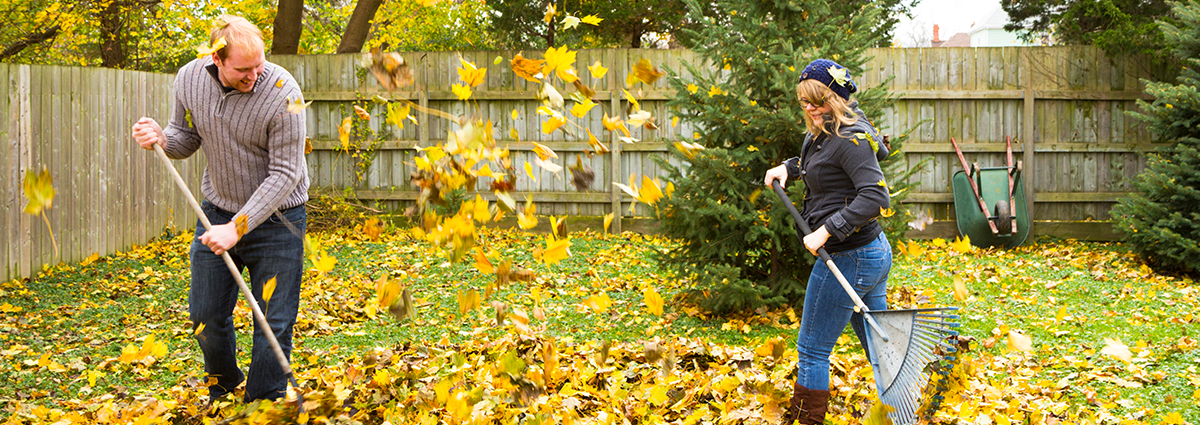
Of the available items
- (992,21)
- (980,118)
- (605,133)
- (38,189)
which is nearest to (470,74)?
(38,189)

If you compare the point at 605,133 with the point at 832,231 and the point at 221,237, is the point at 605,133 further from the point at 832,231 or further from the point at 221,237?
the point at 221,237

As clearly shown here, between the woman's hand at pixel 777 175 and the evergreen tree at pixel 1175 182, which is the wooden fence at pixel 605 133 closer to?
the evergreen tree at pixel 1175 182

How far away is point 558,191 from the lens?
30.2ft

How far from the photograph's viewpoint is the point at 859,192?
284 cm

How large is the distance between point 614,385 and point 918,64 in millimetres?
6320

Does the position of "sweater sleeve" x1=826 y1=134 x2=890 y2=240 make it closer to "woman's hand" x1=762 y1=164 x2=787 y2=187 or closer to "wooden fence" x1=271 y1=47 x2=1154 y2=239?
"woman's hand" x1=762 y1=164 x2=787 y2=187

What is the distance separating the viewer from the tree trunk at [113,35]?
10.8m

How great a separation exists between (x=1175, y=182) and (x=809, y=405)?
5.56 meters

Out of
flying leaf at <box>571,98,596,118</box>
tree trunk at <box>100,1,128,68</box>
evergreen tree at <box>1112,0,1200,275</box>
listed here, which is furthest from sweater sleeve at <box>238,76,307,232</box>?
tree trunk at <box>100,1,128,68</box>

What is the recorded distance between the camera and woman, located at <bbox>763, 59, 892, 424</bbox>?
9.40 feet

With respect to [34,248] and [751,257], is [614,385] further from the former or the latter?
[34,248]

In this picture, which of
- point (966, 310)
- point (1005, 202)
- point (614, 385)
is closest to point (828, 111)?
point (614, 385)

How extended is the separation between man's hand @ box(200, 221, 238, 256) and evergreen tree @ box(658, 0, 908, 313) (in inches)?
107

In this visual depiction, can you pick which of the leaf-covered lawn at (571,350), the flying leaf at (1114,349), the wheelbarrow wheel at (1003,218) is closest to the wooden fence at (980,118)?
the wheelbarrow wheel at (1003,218)
